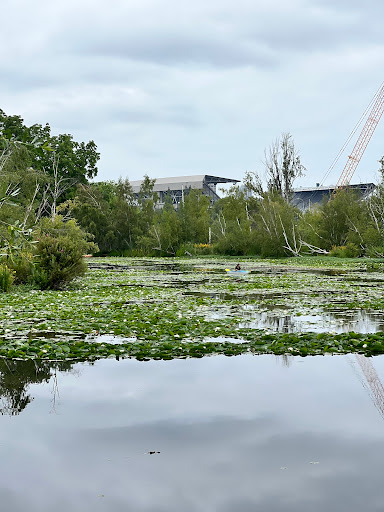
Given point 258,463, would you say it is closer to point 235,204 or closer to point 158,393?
point 158,393

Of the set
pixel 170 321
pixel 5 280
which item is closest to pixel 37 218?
pixel 5 280

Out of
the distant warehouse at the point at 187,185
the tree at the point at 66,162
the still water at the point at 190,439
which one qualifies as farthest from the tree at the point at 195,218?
the still water at the point at 190,439

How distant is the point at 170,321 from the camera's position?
1116 cm

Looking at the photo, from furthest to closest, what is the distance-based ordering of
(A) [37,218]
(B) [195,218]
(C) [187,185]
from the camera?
(C) [187,185] < (B) [195,218] < (A) [37,218]

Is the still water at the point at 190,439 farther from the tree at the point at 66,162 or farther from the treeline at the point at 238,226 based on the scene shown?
the tree at the point at 66,162

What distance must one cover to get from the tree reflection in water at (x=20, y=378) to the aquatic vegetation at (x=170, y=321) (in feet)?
0.99

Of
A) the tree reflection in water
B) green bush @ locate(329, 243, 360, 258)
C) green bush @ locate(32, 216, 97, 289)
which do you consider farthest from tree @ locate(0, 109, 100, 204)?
the tree reflection in water

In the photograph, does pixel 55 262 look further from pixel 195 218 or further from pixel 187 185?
pixel 187 185

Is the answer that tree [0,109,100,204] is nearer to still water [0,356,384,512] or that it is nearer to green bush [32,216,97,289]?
green bush [32,216,97,289]

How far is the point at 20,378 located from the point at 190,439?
2836 millimetres

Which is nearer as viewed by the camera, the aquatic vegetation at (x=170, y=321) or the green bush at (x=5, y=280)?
the aquatic vegetation at (x=170, y=321)

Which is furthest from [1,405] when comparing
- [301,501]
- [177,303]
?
[177,303]

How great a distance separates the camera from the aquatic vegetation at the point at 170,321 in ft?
28.3

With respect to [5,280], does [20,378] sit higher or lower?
lower
